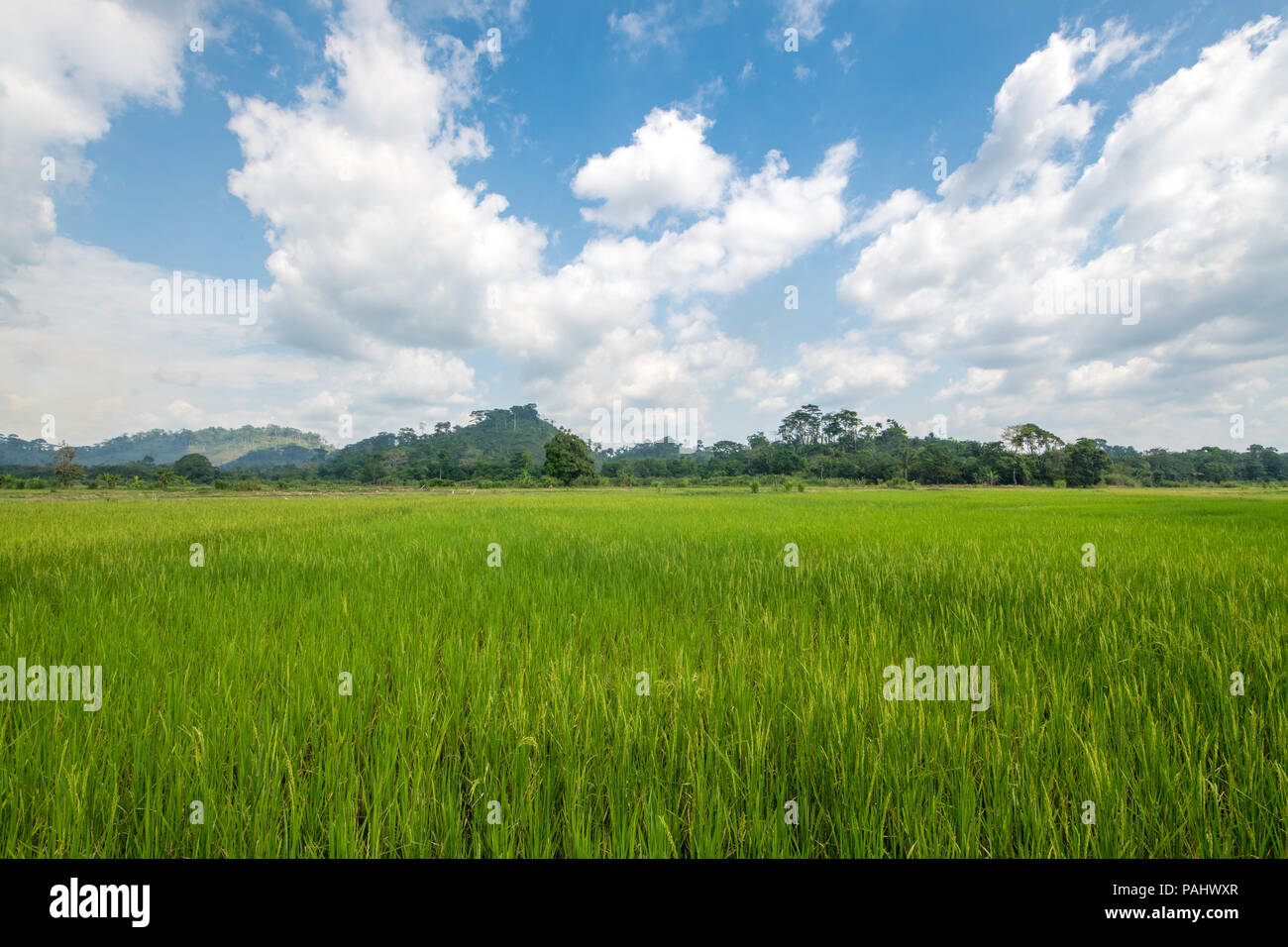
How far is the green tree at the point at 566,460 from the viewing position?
45.3 m

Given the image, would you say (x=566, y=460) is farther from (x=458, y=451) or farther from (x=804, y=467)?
(x=458, y=451)

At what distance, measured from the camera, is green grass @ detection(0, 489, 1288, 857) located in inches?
53.4

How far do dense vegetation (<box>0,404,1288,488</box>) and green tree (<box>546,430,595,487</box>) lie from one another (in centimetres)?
14

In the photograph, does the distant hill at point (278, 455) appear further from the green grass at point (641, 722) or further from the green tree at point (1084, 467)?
the green tree at point (1084, 467)

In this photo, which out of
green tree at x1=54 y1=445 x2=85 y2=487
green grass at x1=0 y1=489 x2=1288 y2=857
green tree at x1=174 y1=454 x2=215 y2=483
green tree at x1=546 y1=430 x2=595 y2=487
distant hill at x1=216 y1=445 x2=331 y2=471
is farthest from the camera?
distant hill at x1=216 y1=445 x2=331 y2=471

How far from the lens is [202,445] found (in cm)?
14975

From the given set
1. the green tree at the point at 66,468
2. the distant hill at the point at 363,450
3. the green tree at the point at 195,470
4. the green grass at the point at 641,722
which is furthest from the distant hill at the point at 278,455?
the green grass at the point at 641,722

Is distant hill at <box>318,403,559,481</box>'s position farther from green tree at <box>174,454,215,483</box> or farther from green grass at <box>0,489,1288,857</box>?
green grass at <box>0,489,1288,857</box>

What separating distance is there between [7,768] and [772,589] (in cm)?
414

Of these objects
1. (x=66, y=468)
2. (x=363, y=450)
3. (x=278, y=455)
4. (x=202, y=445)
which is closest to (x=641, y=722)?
(x=66, y=468)

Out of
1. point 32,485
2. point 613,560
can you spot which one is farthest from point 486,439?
point 613,560

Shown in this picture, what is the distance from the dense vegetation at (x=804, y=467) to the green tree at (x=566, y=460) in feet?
0.46

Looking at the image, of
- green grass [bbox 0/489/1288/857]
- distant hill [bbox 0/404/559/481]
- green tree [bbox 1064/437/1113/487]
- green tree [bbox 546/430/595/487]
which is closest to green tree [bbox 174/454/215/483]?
distant hill [bbox 0/404/559/481]
